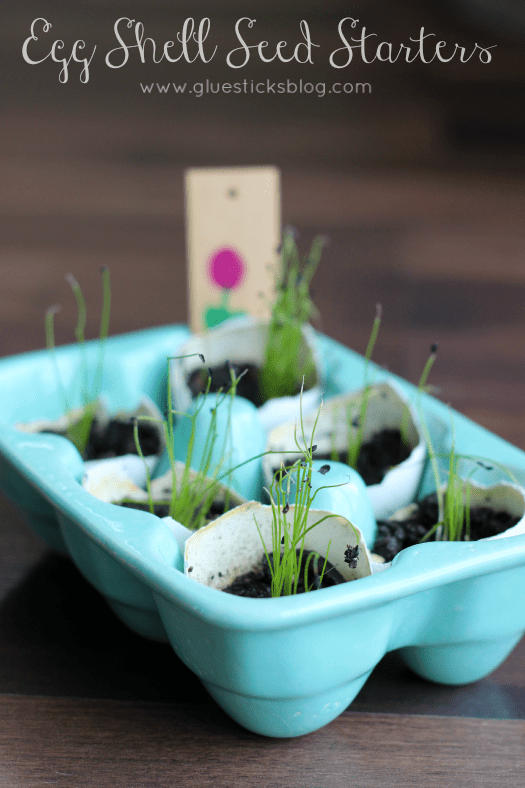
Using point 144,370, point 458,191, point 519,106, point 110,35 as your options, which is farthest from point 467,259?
point 110,35

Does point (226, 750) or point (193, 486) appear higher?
point (193, 486)

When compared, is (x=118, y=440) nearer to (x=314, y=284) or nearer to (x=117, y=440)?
(x=117, y=440)

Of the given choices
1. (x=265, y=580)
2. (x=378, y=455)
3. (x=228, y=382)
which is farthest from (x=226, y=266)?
(x=265, y=580)

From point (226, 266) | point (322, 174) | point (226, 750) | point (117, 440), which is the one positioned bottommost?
point (226, 750)

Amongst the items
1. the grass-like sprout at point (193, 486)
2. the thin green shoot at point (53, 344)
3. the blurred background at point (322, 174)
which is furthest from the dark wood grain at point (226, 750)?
the blurred background at point (322, 174)

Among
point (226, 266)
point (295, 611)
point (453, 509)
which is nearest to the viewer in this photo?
point (295, 611)

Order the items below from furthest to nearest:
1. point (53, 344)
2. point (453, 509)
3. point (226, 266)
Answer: point (53, 344), point (226, 266), point (453, 509)

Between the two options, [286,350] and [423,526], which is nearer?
[423,526]

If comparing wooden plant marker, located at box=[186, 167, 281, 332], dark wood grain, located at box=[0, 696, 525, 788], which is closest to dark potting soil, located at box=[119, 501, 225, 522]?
dark wood grain, located at box=[0, 696, 525, 788]
